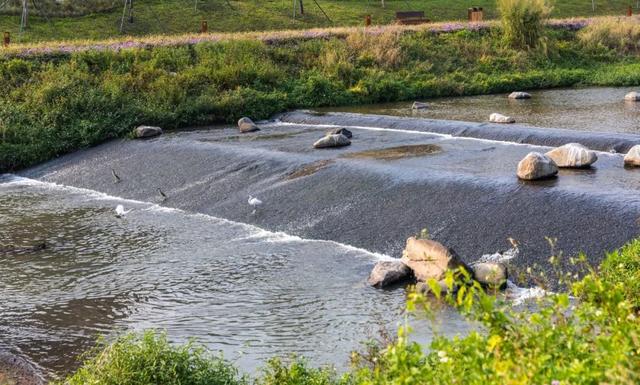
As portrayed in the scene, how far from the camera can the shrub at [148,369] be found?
759cm

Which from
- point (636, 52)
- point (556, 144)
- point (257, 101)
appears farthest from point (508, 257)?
point (636, 52)

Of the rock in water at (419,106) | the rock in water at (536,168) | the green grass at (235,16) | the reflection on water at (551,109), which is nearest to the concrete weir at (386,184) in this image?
the rock in water at (536,168)

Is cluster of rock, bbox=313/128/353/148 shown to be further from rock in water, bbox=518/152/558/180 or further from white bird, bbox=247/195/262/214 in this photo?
rock in water, bbox=518/152/558/180

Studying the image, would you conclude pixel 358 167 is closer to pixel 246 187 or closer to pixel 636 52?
pixel 246 187

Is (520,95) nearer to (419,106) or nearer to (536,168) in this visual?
(419,106)

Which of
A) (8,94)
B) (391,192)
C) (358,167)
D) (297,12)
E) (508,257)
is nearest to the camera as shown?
(508,257)

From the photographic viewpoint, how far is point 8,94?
26.1 metres

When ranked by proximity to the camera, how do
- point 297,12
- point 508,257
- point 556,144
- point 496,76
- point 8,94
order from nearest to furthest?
point 508,257
point 556,144
point 8,94
point 496,76
point 297,12

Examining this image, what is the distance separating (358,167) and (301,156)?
2.31 metres

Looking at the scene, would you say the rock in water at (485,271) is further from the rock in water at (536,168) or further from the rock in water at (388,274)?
the rock in water at (536,168)

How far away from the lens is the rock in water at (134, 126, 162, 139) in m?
23.9

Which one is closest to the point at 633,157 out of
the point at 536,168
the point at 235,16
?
the point at 536,168

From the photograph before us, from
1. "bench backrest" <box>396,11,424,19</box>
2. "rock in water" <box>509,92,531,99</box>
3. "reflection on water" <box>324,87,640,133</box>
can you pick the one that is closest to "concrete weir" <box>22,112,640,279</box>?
"reflection on water" <box>324,87,640,133</box>

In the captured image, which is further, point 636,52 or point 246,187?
point 636,52
